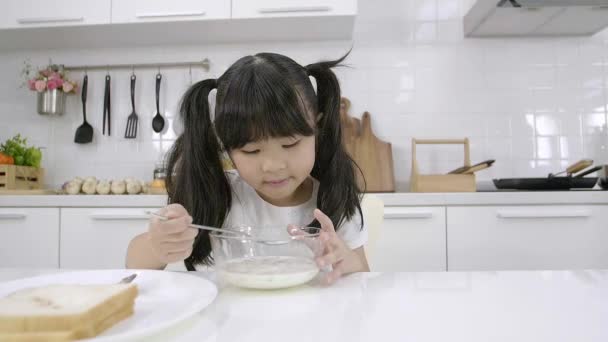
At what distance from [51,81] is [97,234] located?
99cm

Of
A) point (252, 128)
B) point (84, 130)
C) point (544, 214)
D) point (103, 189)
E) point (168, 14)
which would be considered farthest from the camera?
point (84, 130)

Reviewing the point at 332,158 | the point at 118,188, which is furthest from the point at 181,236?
the point at 118,188

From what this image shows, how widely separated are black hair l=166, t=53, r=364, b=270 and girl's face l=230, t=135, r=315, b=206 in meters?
0.02

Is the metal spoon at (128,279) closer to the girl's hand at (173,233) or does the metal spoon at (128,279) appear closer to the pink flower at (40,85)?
the girl's hand at (173,233)

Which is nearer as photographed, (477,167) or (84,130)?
(477,167)

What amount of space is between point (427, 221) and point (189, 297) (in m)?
1.35

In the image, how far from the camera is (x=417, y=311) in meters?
0.47

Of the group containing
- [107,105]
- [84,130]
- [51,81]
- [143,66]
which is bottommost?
[84,130]

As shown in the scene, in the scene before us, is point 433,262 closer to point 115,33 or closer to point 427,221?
point 427,221

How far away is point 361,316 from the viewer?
449 millimetres

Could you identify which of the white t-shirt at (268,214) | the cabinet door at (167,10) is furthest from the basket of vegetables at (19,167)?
the white t-shirt at (268,214)

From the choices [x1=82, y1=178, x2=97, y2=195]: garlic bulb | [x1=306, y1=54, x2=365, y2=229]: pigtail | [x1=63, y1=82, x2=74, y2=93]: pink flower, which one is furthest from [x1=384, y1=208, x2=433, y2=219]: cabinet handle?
[x1=63, y1=82, x2=74, y2=93]: pink flower

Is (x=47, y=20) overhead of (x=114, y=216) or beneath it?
overhead

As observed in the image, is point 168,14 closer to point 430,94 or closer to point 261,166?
point 430,94
